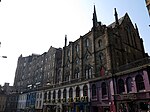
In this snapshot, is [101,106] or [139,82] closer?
[139,82]

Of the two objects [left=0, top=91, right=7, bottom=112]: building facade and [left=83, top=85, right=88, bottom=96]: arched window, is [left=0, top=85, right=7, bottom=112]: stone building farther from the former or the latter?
[left=83, top=85, right=88, bottom=96]: arched window

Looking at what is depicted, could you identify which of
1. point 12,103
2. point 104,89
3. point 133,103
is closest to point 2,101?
point 12,103

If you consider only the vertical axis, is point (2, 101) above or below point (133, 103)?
below

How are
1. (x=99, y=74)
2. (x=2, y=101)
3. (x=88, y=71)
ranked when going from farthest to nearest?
(x=2, y=101) < (x=88, y=71) < (x=99, y=74)

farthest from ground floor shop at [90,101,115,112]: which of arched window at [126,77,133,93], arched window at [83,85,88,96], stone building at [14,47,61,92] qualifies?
stone building at [14,47,61,92]

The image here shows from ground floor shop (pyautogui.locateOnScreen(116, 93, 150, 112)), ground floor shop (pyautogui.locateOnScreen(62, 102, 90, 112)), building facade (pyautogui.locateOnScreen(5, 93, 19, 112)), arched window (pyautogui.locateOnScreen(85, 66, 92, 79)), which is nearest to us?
ground floor shop (pyautogui.locateOnScreen(116, 93, 150, 112))

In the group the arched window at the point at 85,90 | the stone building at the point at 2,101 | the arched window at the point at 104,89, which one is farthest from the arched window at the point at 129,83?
the stone building at the point at 2,101

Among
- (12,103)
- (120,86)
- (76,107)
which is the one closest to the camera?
(120,86)

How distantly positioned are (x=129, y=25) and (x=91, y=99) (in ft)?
86.0

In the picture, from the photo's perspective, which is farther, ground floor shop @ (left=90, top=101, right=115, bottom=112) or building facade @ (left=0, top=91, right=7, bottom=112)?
building facade @ (left=0, top=91, right=7, bottom=112)

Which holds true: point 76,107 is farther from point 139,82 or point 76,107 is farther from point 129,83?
point 139,82

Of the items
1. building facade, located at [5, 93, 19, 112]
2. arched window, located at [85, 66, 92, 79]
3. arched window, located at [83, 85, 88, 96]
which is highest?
arched window, located at [85, 66, 92, 79]

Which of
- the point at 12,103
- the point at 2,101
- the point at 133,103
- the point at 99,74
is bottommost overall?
the point at 12,103

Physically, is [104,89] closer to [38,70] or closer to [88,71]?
[88,71]
